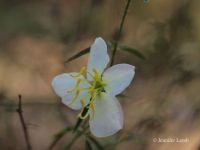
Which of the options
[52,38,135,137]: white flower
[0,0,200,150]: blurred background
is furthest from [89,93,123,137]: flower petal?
[0,0,200,150]: blurred background

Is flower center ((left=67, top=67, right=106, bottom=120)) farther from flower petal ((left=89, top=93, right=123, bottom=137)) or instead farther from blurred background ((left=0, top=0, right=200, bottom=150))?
blurred background ((left=0, top=0, right=200, bottom=150))

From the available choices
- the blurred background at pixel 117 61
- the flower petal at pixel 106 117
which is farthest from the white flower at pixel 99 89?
the blurred background at pixel 117 61

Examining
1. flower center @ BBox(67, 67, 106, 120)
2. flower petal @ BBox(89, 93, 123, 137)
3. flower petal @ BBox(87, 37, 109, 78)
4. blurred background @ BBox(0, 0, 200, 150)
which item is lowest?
blurred background @ BBox(0, 0, 200, 150)

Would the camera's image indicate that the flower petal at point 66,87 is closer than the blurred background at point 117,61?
Yes

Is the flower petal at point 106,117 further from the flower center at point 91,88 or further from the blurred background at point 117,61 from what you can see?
the blurred background at point 117,61

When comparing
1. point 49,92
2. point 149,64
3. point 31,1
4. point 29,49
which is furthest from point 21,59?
point 149,64

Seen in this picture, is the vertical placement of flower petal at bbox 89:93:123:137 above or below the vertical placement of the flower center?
below

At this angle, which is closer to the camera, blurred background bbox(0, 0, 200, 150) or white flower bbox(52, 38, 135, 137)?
white flower bbox(52, 38, 135, 137)
